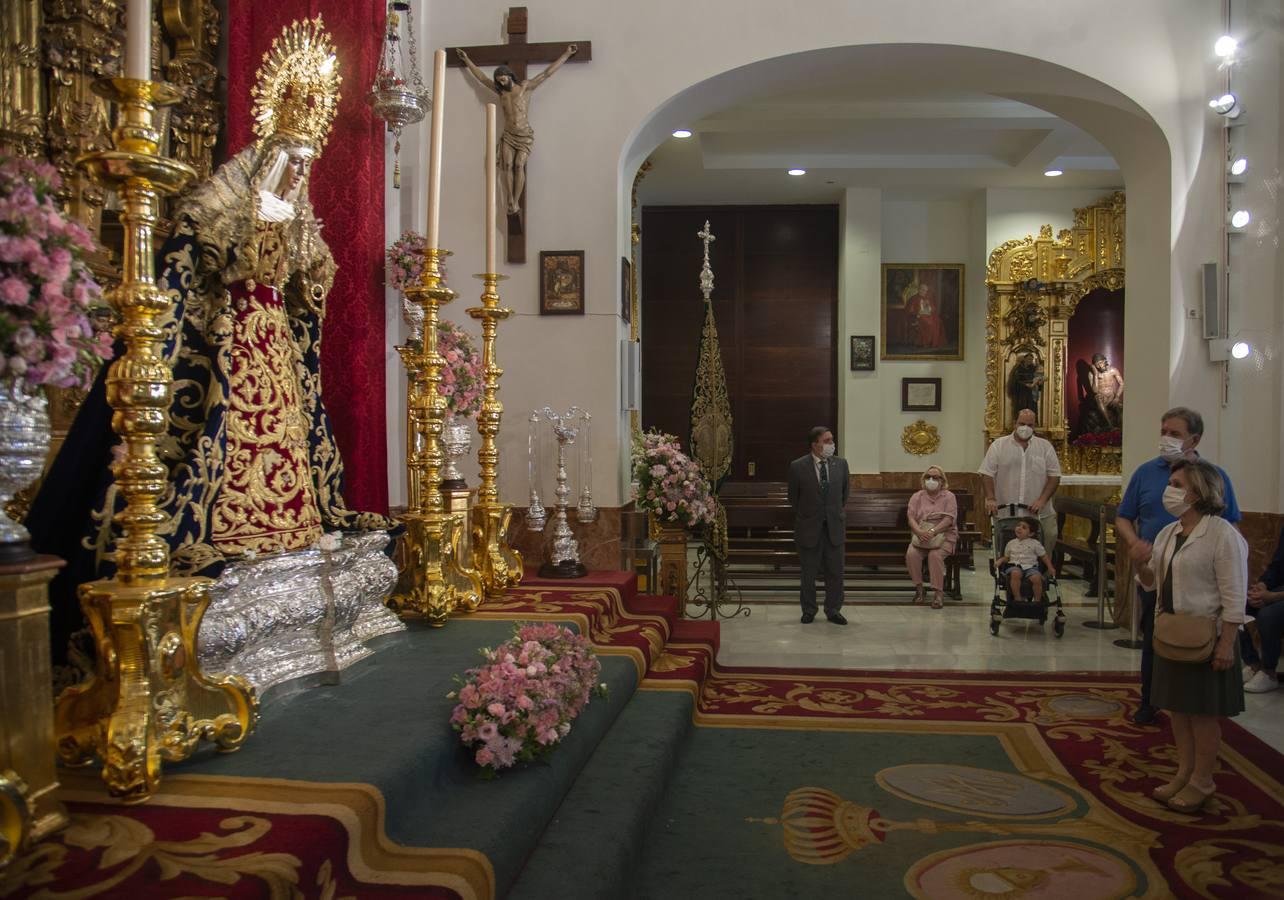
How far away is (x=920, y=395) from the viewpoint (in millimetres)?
13875

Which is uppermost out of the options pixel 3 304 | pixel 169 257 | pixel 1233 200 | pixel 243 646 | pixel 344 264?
pixel 1233 200

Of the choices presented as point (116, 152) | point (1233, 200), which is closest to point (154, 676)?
point (116, 152)

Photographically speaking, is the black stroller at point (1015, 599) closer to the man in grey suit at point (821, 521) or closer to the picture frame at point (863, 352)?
the man in grey suit at point (821, 521)

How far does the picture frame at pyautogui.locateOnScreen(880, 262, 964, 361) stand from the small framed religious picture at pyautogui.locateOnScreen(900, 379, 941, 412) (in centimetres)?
37

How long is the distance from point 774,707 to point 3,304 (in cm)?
448

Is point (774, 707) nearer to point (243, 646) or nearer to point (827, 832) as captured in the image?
point (827, 832)

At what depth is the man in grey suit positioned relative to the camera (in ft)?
26.7

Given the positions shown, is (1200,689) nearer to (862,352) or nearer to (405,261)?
(405,261)

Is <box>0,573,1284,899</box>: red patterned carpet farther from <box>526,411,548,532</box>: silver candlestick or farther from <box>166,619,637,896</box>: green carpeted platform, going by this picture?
<box>526,411,548,532</box>: silver candlestick

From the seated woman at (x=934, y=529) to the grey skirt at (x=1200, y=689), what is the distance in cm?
501

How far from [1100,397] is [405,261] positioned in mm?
10339


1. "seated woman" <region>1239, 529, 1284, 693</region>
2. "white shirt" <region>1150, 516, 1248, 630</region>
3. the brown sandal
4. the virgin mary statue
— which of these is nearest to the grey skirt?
"white shirt" <region>1150, 516, 1248, 630</region>

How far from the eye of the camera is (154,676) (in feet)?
8.29

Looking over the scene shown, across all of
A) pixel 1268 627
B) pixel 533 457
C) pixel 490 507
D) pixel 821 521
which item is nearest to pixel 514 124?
pixel 533 457
